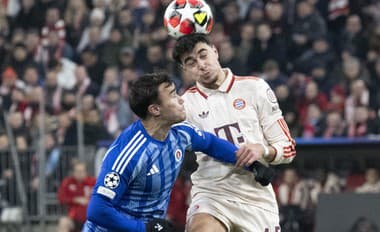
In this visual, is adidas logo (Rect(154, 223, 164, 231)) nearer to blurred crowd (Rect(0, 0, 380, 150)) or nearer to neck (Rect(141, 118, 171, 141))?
neck (Rect(141, 118, 171, 141))

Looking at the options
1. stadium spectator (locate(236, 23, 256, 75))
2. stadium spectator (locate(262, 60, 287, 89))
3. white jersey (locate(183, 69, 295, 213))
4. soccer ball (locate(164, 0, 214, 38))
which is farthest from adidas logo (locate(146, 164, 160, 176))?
stadium spectator (locate(236, 23, 256, 75))

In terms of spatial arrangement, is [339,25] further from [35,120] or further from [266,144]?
[266,144]

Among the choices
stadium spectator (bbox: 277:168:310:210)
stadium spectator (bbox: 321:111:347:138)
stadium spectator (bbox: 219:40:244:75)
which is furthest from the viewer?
stadium spectator (bbox: 219:40:244:75)

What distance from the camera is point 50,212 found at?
1445cm

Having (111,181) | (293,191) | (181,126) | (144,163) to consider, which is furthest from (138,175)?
(293,191)

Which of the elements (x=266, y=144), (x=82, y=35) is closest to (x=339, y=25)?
(x=82, y=35)

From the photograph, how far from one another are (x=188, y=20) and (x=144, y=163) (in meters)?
1.48

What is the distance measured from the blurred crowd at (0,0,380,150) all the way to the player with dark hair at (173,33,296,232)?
5.47 meters

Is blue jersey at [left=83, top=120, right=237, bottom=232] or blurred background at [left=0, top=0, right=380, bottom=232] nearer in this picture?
blue jersey at [left=83, top=120, right=237, bottom=232]

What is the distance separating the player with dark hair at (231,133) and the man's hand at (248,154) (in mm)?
225

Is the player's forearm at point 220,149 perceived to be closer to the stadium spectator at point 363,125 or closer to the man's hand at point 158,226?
the man's hand at point 158,226

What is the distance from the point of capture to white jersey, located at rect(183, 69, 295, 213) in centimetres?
785

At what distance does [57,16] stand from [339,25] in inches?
188

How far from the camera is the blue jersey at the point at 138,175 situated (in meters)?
6.93
